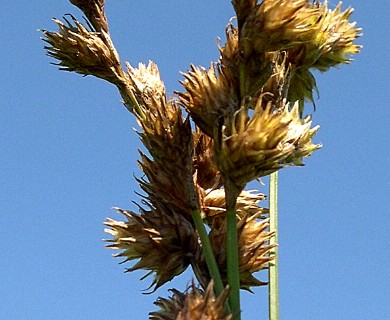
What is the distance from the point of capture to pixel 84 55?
2.49 meters

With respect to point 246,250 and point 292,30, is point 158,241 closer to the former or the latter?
point 246,250

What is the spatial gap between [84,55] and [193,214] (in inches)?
27.3

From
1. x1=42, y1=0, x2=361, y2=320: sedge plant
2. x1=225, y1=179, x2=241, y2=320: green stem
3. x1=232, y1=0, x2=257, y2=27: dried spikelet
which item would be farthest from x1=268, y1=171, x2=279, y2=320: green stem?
x1=232, y1=0, x2=257, y2=27: dried spikelet

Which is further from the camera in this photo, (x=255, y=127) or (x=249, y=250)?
(x=249, y=250)

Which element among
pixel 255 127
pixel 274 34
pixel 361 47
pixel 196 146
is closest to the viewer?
pixel 255 127

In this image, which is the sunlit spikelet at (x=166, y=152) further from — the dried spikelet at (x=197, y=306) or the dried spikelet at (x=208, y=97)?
the dried spikelet at (x=197, y=306)

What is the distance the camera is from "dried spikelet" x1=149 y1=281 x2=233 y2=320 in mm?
1948

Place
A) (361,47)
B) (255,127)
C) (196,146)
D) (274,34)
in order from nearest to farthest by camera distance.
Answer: (255,127) < (274,34) < (196,146) < (361,47)

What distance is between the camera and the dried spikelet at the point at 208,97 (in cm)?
220

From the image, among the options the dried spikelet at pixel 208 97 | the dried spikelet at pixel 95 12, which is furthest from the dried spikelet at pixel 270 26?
the dried spikelet at pixel 95 12

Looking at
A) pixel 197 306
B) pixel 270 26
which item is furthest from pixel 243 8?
pixel 197 306

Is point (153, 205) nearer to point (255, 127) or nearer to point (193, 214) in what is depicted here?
point (193, 214)

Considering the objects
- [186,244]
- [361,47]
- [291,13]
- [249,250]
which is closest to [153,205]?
[186,244]

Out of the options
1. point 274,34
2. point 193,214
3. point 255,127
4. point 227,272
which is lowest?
point 227,272
